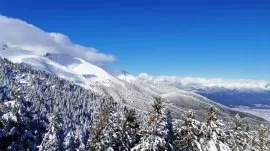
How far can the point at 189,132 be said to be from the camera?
34500mm

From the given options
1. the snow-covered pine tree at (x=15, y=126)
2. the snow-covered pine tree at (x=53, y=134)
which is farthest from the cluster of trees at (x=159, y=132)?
the snow-covered pine tree at (x=53, y=134)

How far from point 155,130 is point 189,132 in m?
4.04

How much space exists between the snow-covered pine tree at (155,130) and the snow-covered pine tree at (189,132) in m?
2.71

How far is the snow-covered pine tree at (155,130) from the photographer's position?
3192 centimetres

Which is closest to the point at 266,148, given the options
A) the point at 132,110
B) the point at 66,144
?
the point at 132,110

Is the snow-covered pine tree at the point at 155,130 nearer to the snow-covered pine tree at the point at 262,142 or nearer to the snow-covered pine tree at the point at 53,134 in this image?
the snow-covered pine tree at the point at 53,134

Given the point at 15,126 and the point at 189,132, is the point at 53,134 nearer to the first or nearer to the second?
the point at 189,132

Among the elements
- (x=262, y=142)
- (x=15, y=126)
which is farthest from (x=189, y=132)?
(x=262, y=142)

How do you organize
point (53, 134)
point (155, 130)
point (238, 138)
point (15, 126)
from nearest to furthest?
1. point (15, 126)
2. point (155, 130)
3. point (238, 138)
4. point (53, 134)

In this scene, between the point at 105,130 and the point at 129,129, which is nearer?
the point at 105,130

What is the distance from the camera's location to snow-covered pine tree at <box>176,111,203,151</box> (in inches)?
1331

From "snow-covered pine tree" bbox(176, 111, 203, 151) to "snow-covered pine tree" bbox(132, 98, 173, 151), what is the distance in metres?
2.71

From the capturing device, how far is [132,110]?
38719mm

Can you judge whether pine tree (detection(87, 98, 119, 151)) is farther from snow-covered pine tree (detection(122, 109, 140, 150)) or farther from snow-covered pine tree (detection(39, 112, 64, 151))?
snow-covered pine tree (detection(39, 112, 64, 151))
